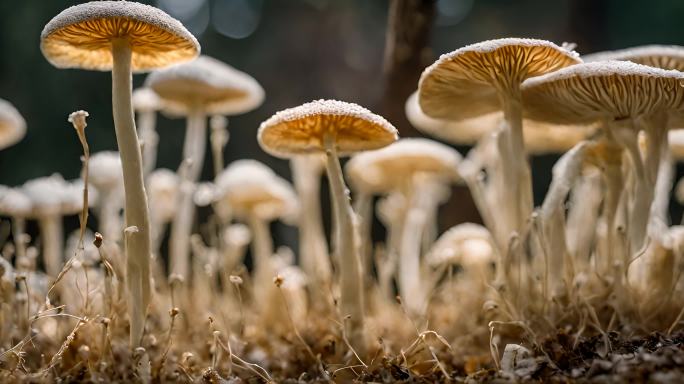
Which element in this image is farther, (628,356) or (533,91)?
(533,91)

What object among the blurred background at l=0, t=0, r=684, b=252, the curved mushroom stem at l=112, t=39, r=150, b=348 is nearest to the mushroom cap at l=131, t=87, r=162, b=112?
the curved mushroom stem at l=112, t=39, r=150, b=348

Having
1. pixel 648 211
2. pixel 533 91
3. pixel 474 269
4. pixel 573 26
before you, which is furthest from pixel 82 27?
pixel 573 26

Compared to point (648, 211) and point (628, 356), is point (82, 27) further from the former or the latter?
point (648, 211)

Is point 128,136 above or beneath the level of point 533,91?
beneath

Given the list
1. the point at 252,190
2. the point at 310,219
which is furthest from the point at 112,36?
the point at 310,219

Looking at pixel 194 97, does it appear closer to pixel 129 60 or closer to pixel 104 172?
pixel 104 172

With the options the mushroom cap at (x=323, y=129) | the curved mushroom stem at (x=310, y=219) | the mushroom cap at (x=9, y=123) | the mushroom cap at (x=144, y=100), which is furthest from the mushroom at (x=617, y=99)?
the mushroom cap at (x=9, y=123)

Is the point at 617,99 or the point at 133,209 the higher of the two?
the point at 617,99
